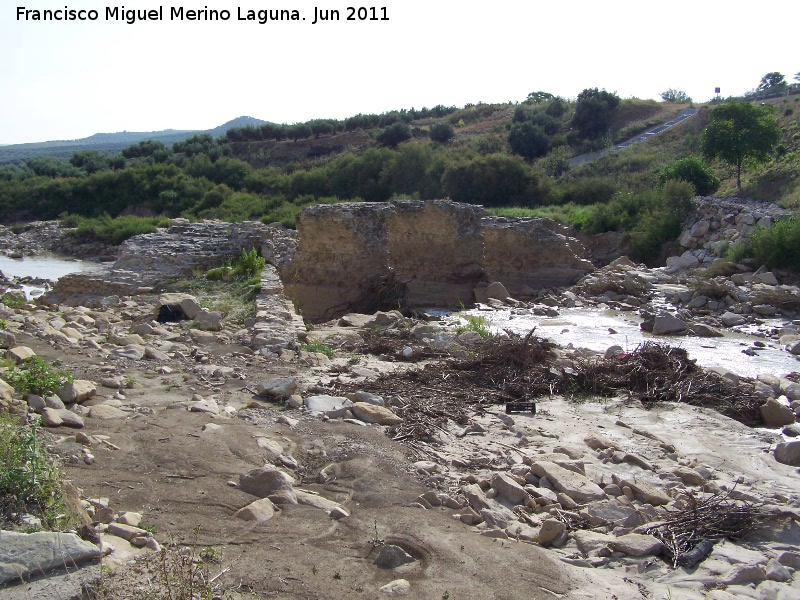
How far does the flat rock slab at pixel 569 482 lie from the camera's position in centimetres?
462

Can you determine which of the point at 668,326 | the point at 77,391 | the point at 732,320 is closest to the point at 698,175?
the point at 732,320

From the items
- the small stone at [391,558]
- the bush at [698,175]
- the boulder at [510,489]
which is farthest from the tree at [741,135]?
the small stone at [391,558]

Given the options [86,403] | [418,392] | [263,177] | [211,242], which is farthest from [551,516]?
[263,177]

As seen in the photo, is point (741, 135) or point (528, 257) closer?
point (528, 257)

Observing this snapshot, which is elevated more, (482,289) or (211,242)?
Result: (211,242)

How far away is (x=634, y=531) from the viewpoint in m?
4.19

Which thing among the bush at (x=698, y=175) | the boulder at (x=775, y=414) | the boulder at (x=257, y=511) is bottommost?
the boulder at (x=775, y=414)

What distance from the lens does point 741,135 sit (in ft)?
71.2

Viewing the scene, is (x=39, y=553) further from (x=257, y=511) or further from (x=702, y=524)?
(x=702, y=524)

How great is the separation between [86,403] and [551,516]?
129 inches

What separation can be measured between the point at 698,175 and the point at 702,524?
21261 millimetres

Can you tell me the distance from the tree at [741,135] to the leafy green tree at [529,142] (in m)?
15.6

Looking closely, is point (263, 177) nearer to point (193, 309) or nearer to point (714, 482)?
point (193, 309)

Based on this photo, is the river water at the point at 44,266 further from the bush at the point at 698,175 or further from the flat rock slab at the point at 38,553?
the bush at the point at 698,175
